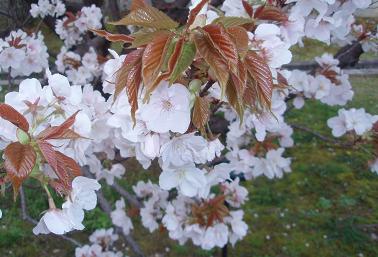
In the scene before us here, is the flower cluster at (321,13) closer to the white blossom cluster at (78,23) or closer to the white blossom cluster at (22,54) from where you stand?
the white blossom cluster at (22,54)

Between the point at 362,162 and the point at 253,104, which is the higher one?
the point at 253,104

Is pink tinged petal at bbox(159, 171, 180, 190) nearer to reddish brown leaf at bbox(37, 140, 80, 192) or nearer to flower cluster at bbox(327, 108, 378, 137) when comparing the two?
reddish brown leaf at bbox(37, 140, 80, 192)

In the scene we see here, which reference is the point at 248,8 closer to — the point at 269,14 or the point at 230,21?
the point at 269,14

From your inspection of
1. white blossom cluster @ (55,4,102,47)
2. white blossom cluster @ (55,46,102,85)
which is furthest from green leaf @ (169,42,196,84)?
white blossom cluster @ (55,4,102,47)

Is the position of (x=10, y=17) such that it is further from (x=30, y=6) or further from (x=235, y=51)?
(x=235, y=51)

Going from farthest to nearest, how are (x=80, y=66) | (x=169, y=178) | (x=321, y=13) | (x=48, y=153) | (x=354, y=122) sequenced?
1. (x=80, y=66)
2. (x=354, y=122)
3. (x=321, y=13)
4. (x=169, y=178)
5. (x=48, y=153)

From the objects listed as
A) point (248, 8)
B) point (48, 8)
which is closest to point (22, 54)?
point (48, 8)

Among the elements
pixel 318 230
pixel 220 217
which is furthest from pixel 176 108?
pixel 318 230
